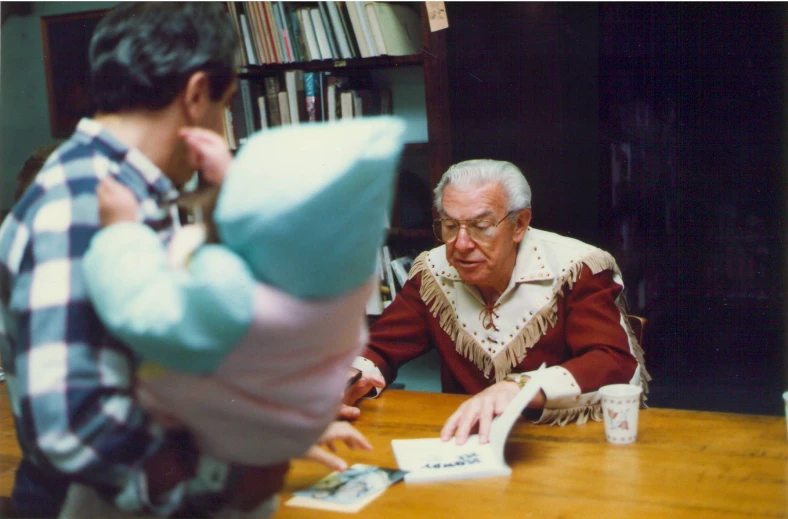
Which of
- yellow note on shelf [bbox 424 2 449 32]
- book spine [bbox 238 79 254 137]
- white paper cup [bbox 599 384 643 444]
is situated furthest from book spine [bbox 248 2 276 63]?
white paper cup [bbox 599 384 643 444]

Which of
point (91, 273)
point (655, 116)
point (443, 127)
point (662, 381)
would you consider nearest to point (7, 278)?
point (91, 273)

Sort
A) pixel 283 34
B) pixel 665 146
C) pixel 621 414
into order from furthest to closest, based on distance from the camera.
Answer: pixel 665 146
pixel 283 34
pixel 621 414

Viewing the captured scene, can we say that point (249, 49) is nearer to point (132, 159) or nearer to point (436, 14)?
point (436, 14)

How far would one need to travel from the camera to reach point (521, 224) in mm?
1700

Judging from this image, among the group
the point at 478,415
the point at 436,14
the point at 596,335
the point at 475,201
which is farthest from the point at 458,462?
the point at 436,14

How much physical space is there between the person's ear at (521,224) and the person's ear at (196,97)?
124cm

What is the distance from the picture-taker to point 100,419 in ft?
1.48

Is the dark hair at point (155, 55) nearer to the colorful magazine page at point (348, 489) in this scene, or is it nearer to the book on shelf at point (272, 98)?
the colorful magazine page at point (348, 489)

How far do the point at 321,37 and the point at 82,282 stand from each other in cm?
146

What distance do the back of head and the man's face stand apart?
0.01 m

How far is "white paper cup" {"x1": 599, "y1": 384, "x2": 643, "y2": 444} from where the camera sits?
119 centimetres

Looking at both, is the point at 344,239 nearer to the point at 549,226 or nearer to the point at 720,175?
the point at 549,226

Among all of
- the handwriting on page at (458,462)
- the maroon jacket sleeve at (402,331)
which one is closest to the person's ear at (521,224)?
the maroon jacket sleeve at (402,331)

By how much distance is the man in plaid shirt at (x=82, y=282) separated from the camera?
45 centimetres
